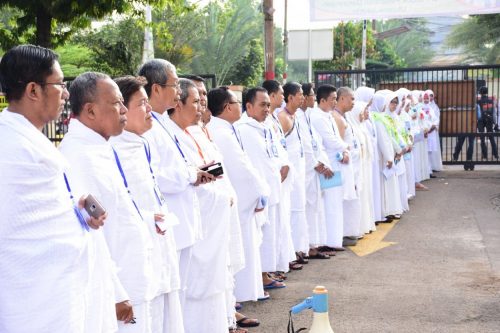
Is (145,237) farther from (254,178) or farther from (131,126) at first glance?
(254,178)

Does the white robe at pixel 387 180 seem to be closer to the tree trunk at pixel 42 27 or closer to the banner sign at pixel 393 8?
the tree trunk at pixel 42 27

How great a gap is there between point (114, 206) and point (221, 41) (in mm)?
40716

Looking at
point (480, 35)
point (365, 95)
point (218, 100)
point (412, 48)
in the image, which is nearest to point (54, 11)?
point (365, 95)

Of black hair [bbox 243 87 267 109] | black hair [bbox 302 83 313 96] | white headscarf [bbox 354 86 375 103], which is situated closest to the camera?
black hair [bbox 243 87 267 109]

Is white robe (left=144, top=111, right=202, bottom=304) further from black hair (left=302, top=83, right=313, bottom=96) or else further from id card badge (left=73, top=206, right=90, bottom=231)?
black hair (left=302, top=83, right=313, bottom=96)

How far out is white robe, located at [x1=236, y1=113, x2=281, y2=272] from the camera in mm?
8258

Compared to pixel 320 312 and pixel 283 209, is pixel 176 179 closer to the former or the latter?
pixel 320 312

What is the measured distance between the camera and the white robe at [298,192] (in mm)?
9609

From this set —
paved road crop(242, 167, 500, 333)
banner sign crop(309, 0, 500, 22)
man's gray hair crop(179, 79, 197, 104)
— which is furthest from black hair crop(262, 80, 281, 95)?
→ banner sign crop(309, 0, 500, 22)

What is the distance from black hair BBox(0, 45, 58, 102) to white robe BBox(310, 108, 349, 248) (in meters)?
7.18

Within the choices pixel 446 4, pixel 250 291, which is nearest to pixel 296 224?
pixel 250 291

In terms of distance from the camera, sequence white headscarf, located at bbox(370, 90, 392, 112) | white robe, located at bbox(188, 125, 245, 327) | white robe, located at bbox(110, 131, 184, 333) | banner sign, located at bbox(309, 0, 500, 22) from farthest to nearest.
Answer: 1. banner sign, located at bbox(309, 0, 500, 22)
2. white headscarf, located at bbox(370, 90, 392, 112)
3. white robe, located at bbox(188, 125, 245, 327)
4. white robe, located at bbox(110, 131, 184, 333)

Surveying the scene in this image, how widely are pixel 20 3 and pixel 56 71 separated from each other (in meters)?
10.7

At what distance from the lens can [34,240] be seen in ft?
11.5
